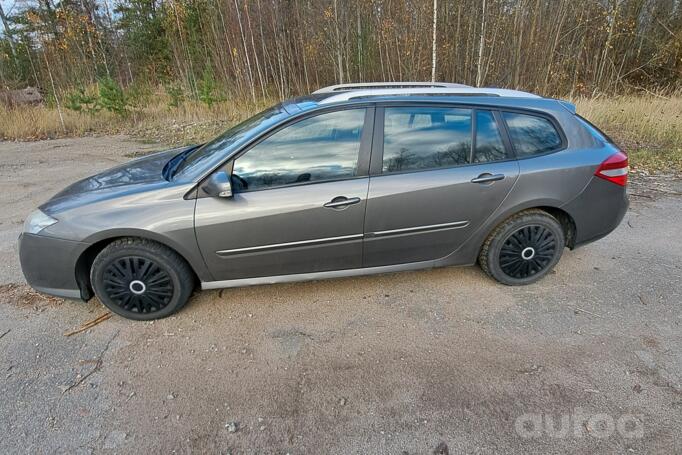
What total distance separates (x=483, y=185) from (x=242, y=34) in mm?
11052

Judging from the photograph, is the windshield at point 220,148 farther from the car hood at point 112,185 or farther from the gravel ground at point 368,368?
the gravel ground at point 368,368

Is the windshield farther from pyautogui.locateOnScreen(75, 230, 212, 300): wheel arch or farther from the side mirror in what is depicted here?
pyautogui.locateOnScreen(75, 230, 212, 300): wheel arch

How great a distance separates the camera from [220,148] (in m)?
2.72

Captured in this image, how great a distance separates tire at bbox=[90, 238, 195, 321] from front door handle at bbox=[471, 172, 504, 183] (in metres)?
2.24

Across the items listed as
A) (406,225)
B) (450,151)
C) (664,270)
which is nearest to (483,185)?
(450,151)

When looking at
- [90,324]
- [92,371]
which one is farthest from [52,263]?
[92,371]

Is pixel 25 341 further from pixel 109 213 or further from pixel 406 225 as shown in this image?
pixel 406 225

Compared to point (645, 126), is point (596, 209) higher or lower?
higher

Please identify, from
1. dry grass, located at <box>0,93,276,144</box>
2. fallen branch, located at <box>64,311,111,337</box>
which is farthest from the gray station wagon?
dry grass, located at <box>0,93,276,144</box>

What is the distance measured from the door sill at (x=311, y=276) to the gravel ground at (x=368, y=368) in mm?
239

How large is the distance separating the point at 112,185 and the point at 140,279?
737mm

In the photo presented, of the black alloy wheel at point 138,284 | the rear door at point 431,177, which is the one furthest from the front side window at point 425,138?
the black alloy wheel at point 138,284

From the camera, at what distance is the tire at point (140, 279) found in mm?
2492

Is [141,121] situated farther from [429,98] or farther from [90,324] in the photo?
[429,98]
